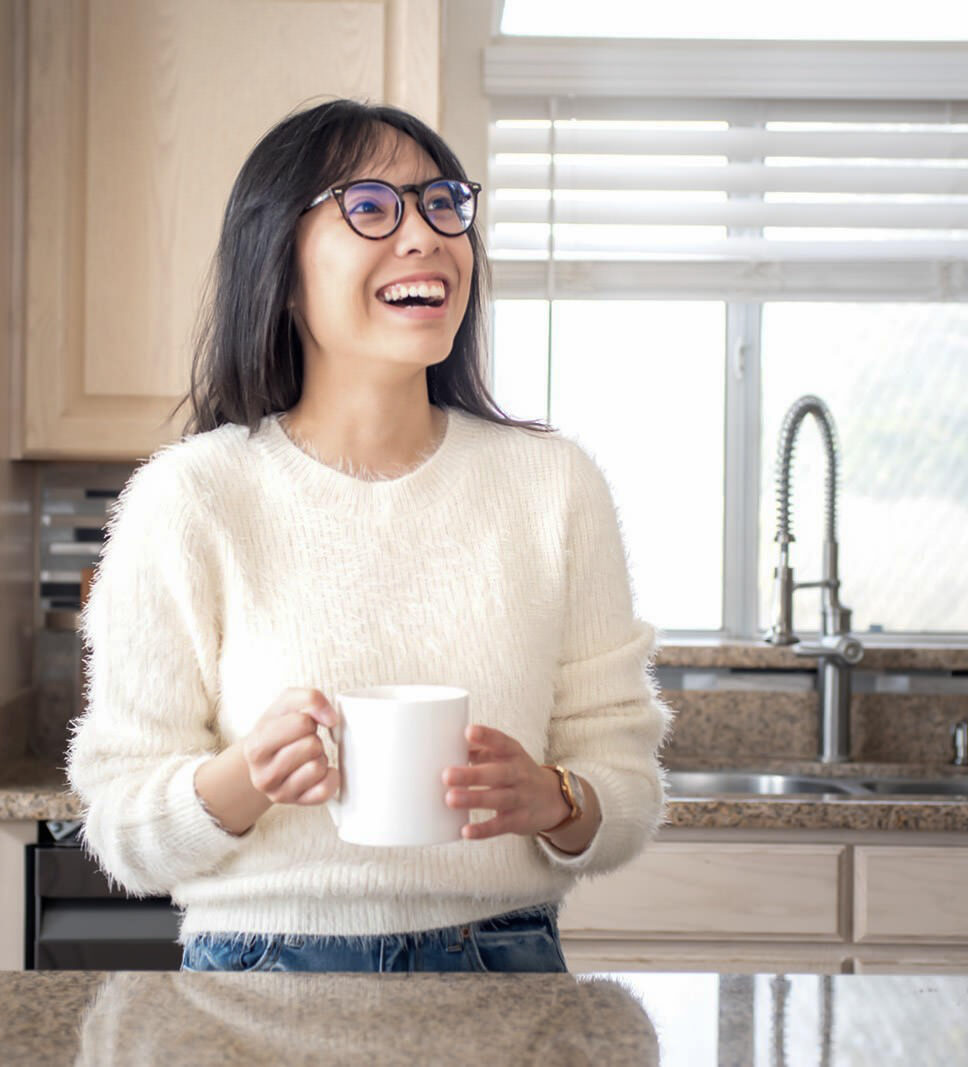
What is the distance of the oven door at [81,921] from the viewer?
1896mm

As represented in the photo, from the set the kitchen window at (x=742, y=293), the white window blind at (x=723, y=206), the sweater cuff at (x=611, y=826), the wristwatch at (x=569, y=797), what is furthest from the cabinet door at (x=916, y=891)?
the white window blind at (x=723, y=206)

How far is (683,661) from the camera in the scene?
7.98 ft

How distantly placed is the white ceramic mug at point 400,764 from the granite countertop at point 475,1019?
0.30ft

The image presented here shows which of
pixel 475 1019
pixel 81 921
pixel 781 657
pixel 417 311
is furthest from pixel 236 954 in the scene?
pixel 781 657

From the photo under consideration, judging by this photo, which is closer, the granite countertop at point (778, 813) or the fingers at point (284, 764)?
the fingers at point (284, 764)

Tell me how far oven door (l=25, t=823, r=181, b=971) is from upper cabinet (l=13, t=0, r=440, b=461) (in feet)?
2.11

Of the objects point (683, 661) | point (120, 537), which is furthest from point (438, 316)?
point (683, 661)

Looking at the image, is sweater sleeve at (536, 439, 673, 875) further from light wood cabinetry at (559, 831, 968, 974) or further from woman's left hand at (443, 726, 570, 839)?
light wood cabinetry at (559, 831, 968, 974)

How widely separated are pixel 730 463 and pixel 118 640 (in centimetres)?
186

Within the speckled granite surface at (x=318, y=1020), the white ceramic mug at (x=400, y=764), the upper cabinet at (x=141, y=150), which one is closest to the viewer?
the speckled granite surface at (x=318, y=1020)

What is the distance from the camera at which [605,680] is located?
1107mm

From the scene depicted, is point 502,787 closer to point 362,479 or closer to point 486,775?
point 486,775

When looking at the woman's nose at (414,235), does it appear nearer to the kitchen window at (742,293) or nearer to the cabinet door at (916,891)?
the cabinet door at (916,891)

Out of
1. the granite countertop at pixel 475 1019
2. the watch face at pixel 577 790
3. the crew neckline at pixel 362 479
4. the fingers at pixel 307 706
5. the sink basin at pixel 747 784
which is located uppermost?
the crew neckline at pixel 362 479
